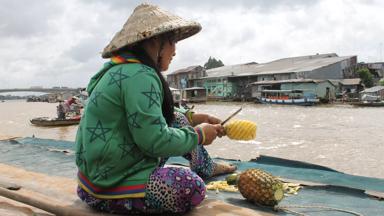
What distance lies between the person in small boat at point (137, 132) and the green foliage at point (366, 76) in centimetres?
3574

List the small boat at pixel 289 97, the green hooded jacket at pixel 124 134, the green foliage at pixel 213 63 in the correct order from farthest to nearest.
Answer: the green foliage at pixel 213 63, the small boat at pixel 289 97, the green hooded jacket at pixel 124 134

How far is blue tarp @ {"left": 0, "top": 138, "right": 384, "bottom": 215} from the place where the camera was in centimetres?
212

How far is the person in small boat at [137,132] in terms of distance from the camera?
4.69ft

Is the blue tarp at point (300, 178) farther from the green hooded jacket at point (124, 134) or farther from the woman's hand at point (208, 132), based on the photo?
the green hooded jacket at point (124, 134)

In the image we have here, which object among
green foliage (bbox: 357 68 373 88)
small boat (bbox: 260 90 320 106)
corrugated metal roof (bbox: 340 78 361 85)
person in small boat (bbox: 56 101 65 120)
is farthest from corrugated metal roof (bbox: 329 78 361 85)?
person in small boat (bbox: 56 101 65 120)

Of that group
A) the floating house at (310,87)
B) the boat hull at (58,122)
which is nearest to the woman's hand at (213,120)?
the boat hull at (58,122)

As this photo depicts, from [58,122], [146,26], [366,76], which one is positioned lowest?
[58,122]

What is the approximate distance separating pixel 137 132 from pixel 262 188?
86cm

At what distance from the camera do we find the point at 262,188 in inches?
78.7

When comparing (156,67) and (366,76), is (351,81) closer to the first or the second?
(366,76)

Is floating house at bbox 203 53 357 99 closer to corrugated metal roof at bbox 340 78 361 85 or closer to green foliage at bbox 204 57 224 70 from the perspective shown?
corrugated metal roof at bbox 340 78 361 85

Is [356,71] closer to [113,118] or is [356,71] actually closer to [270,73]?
[270,73]

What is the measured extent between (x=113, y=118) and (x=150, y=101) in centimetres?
18

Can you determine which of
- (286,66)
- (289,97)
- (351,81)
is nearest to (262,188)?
(289,97)
